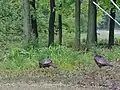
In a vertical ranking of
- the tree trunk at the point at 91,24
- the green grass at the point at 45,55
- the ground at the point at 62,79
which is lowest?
the ground at the point at 62,79

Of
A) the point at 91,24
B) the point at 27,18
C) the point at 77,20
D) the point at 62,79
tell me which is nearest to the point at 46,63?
the point at 62,79

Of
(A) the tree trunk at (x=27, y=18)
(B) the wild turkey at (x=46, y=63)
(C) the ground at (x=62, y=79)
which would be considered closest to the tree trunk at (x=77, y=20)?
(A) the tree trunk at (x=27, y=18)

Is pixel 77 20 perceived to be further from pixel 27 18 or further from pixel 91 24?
pixel 27 18

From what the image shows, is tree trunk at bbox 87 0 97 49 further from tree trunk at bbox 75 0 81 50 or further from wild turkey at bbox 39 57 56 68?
wild turkey at bbox 39 57 56 68

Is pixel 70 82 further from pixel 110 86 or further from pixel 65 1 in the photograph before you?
pixel 65 1

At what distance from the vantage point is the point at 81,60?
492 inches

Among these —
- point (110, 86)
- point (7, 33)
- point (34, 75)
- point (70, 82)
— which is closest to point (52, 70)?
point (34, 75)

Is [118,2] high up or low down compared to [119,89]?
up

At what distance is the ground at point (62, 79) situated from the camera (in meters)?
8.89

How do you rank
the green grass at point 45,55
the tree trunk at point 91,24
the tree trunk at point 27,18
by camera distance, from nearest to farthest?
the green grass at point 45,55, the tree trunk at point 27,18, the tree trunk at point 91,24

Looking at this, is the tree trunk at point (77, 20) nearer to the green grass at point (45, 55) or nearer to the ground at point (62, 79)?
the green grass at point (45, 55)

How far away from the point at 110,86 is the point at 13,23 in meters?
19.0

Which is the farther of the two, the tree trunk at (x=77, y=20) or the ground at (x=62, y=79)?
the tree trunk at (x=77, y=20)

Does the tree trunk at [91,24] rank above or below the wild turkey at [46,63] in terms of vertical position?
above
